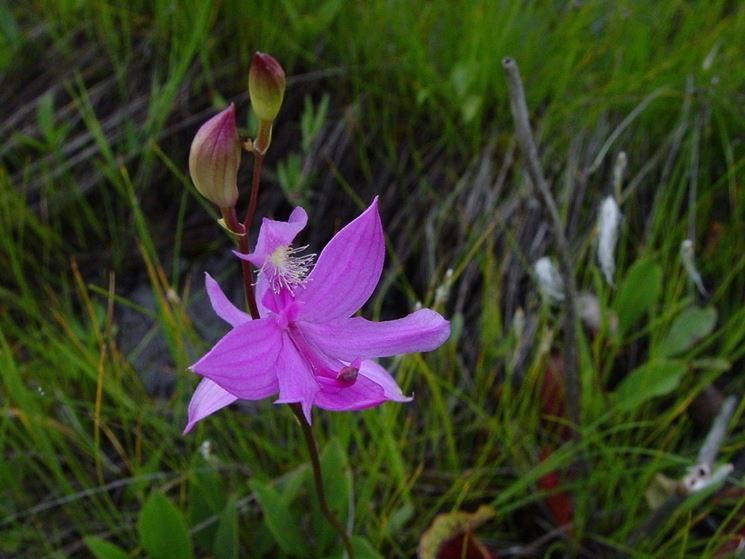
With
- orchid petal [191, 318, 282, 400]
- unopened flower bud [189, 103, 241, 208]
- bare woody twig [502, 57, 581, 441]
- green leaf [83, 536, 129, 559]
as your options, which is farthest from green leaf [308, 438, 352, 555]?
unopened flower bud [189, 103, 241, 208]

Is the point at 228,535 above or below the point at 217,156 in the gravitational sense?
below

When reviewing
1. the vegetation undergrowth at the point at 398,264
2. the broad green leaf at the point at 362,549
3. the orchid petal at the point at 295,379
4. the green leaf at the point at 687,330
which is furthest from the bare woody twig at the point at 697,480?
the orchid petal at the point at 295,379

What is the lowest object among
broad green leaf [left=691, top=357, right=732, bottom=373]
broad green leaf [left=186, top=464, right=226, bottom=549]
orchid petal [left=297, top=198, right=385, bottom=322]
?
broad green leaf [left=186, top=464, right=226, bottom=549]

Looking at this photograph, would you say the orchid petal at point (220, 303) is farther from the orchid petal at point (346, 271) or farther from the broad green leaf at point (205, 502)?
the broad green leaf at point (205, 502)

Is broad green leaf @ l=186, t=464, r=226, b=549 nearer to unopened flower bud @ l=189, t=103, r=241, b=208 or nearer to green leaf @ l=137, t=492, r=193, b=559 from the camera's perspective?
green leaf @ l=137, t=492, r=193, b=559

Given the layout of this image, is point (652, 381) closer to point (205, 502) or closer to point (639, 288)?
point (639, 288)

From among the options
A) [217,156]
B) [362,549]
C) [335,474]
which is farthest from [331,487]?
[217,156]
